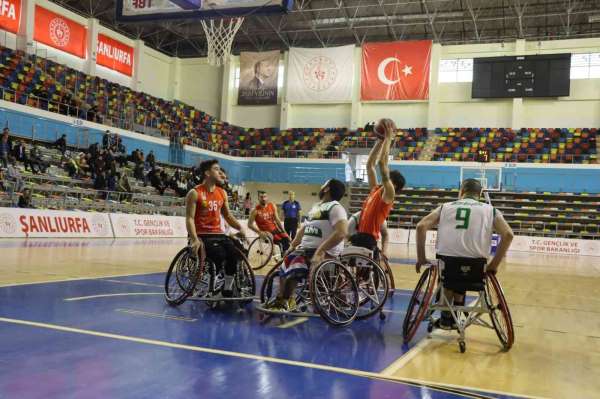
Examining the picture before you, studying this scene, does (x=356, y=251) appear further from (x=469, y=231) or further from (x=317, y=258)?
(x=469, y=231)

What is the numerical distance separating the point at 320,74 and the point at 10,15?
15732 millimetres

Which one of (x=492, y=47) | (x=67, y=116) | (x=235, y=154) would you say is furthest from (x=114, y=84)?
(x=492, y=47)

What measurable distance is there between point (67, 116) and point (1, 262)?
14275 mm

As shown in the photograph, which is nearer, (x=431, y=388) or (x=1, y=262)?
(x=431, y=388)

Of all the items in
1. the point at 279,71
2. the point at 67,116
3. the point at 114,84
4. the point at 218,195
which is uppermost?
the point at 279,71

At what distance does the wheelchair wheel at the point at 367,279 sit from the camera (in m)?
5.14

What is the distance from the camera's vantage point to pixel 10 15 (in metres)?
22.9

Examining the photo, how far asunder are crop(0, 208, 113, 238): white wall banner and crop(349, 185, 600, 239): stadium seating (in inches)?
562

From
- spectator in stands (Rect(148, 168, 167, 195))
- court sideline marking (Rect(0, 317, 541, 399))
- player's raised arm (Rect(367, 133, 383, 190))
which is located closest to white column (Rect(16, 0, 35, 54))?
spectator in stands (Rect(148, 168, 167, 195))

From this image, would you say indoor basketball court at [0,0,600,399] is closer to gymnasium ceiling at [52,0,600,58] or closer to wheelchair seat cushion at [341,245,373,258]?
wheelchair seat cushion at [341,245,373,258]

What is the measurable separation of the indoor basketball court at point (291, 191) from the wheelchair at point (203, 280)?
0.03 m

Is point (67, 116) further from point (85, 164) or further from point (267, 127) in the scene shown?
point (267, 127)

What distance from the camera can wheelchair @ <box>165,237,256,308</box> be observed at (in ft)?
17.4

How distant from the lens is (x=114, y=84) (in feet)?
87.7
